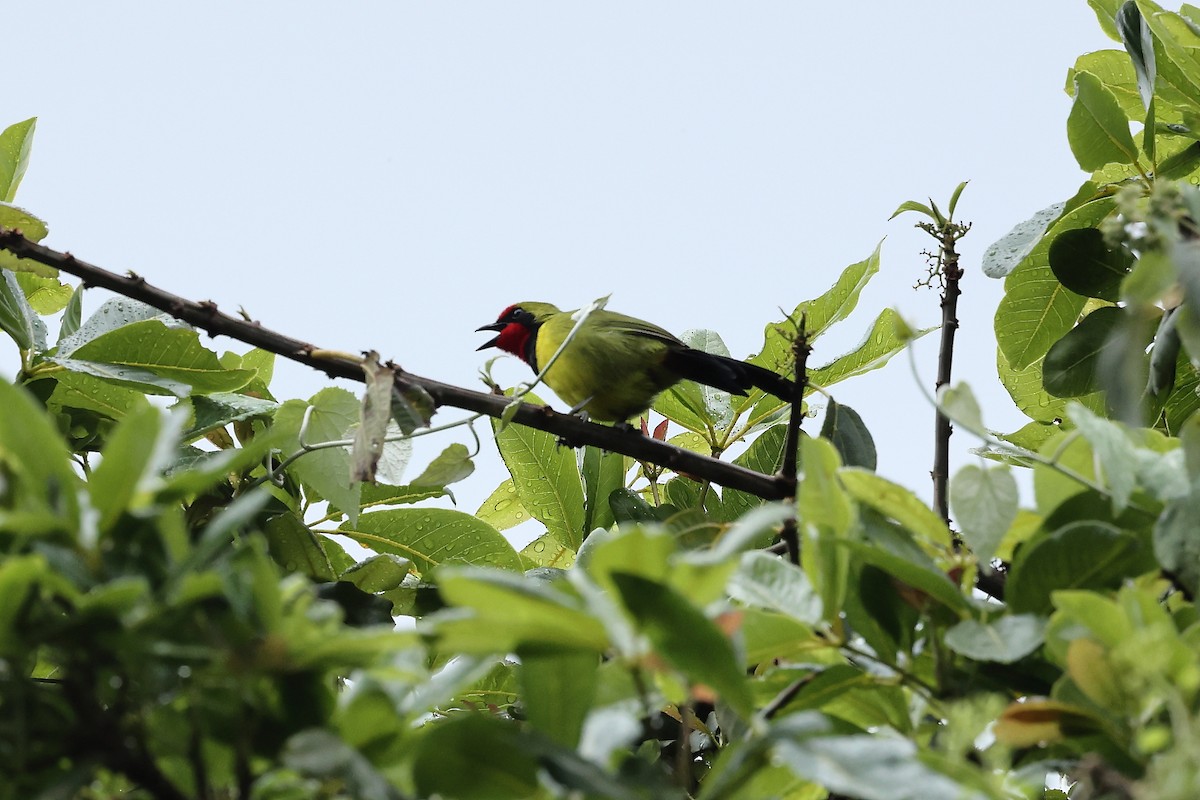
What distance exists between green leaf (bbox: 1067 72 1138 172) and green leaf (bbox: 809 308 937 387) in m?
0.45

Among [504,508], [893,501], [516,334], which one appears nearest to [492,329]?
[516,334]

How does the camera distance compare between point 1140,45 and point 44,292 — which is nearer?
point 1140,45

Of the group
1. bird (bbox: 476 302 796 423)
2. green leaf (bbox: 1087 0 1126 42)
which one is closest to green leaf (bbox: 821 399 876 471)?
green leaf (bbox: 1087 0 1126 42)

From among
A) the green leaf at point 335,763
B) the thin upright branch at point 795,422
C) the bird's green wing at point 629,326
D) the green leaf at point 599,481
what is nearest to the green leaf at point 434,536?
the green leaf at point 599,481

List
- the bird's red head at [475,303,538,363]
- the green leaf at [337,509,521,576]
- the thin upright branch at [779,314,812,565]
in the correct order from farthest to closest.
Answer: the bird's red head at [475,303,538,363]
the green leaf at [337,509,521,576]
the thin upright branch at [779,314,812,565]

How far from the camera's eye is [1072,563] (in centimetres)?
98

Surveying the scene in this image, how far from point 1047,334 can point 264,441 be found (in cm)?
187

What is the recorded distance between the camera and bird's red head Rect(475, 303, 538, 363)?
541cm

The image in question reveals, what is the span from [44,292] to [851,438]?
1.73 m

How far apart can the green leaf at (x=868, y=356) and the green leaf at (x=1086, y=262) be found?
33cm

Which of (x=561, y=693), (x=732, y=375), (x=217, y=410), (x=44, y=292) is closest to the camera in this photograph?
(x=561, y=693)

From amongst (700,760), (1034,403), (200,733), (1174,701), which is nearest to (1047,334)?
(1034,403)

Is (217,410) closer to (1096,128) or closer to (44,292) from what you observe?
(44,292)

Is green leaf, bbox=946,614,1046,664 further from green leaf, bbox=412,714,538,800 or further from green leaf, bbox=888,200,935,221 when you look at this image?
green leaf, bbox=888,200,935,221
